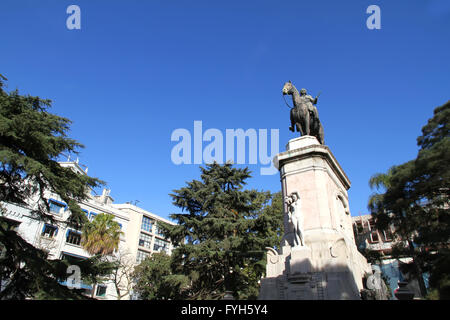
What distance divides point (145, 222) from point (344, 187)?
4523 cm

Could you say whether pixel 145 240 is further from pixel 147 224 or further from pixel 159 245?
pixel 159 245

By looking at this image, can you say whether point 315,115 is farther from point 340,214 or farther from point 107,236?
point 107,236

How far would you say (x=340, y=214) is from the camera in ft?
36.2

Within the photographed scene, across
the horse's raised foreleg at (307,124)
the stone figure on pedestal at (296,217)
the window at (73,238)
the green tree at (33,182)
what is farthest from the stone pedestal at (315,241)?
the window at (73,238)

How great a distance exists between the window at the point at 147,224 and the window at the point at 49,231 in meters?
17.6

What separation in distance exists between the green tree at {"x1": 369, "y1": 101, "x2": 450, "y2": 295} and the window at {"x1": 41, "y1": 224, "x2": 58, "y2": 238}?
34.1m

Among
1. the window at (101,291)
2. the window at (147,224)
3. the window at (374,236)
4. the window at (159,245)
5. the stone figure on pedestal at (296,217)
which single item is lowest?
the window at (101,291)

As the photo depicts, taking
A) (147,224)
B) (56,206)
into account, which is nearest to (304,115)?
(56,206)

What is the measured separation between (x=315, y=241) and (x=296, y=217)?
3.01ft

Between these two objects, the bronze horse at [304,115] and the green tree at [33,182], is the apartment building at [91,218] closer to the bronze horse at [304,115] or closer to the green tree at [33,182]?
the green tree at [33,182]

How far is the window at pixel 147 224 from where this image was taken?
51.9 metres

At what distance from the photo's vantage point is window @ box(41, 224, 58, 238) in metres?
33.7
